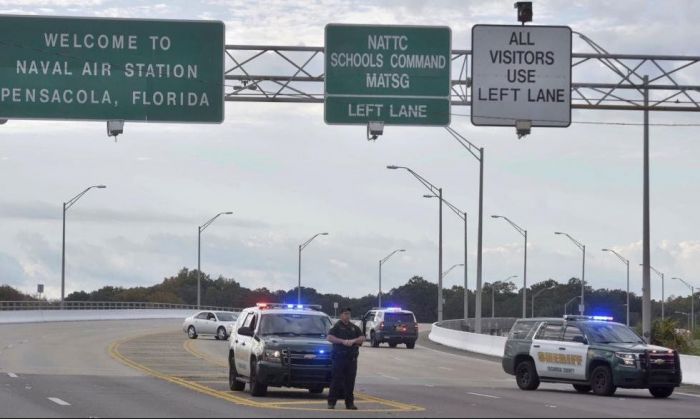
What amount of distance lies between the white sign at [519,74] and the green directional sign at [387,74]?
80cm

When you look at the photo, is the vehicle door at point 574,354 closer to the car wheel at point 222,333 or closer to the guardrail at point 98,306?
the car wheel at point 222,333

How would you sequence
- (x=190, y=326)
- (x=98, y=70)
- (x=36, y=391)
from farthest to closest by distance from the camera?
(x=190, y=326), (x=98, y=70), (x=36, y=391)

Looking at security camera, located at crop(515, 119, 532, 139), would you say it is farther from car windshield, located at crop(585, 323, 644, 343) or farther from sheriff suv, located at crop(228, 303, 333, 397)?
sheriff suv, located at crop(228, 303, 333, 397)

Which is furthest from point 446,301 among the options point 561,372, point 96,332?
point 561,372

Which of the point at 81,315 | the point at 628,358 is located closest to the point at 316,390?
the point at 628,358

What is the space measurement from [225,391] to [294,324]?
219cm

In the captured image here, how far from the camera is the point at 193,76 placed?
95.1ft

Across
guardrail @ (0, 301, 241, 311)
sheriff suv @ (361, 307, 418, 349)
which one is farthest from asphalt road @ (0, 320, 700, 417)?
guardrail @ (0, 301, 241, 311)

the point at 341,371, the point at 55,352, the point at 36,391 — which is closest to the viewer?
the point at 341,371

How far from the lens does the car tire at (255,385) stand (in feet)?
83.5

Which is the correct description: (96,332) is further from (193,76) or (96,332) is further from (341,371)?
(341,371)

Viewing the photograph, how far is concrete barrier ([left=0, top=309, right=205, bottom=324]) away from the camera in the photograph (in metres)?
80.2

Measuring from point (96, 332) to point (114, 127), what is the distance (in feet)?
128

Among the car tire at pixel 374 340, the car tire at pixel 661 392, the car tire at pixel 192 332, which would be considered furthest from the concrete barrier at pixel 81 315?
the car tire at pixel 661 392
